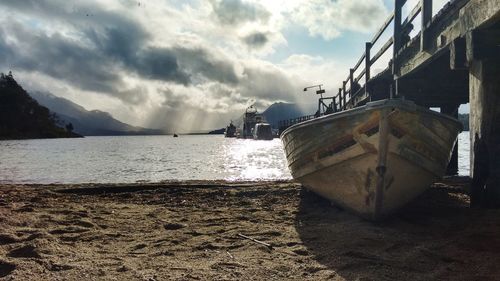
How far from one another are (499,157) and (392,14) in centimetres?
552

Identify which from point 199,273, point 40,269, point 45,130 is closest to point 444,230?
point 199,273

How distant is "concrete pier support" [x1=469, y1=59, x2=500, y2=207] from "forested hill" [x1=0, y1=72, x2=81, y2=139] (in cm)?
12727

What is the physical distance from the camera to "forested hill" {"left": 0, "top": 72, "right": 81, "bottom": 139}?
11506cm

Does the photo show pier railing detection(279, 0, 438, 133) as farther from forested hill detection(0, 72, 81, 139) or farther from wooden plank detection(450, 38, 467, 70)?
forested hill detection(0, 72, 81, 139)

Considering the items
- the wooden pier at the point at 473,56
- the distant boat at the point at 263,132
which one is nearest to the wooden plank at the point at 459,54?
the wooden pier at the point at 473,56

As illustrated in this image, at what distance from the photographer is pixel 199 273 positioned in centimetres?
423

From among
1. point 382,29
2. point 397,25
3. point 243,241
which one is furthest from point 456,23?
point 243,241

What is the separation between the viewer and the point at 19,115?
397 feet

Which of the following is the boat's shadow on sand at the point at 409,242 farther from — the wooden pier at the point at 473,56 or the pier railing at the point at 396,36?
the pier railing at the point at 396,36

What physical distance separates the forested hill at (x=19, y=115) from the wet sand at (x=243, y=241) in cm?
12331

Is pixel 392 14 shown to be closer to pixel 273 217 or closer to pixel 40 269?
pixel 273 217

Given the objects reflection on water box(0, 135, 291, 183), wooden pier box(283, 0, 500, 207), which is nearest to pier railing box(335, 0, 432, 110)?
wooden pier box(283, 0, 500, 207)

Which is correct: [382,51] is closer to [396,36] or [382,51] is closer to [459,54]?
[396,36]

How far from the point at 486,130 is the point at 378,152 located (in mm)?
2160
